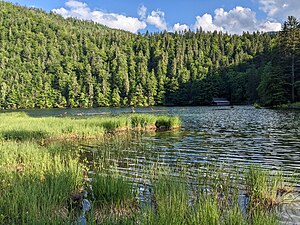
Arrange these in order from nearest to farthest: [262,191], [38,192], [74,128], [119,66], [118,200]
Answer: [38,192] → [118,200] → [262,191] → [74,128] → [119,66]

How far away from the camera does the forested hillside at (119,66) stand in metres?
121

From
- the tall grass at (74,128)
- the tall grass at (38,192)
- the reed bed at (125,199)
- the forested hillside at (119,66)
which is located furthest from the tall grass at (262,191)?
the forested hillside at (119,66)

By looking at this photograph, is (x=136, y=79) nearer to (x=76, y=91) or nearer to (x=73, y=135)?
(x=76, y=91)

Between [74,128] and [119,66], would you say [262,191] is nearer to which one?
[74,128]

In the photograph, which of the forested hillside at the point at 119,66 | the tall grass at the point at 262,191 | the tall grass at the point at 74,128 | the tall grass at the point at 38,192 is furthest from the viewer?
the forested hillside at the point at 119,66

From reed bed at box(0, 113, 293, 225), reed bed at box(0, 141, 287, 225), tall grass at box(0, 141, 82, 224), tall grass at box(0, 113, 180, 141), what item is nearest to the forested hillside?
tall grass at box(0, 113, 180, 141)

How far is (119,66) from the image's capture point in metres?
142

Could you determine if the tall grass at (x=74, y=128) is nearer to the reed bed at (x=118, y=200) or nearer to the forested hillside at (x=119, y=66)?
the reed bed at (x=118, y=200)

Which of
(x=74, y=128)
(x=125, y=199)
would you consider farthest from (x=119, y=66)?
(x=125, y=199)

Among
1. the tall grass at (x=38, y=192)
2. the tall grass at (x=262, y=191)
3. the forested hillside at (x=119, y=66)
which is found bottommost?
the tall grass at (x=262, y=191)

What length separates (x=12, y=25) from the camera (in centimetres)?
16025

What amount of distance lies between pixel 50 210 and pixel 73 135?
18.0m

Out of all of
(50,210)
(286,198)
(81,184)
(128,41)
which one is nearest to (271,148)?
(286,198)

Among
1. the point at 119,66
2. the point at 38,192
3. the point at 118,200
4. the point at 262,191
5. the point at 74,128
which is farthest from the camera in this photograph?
the point at 119,66
